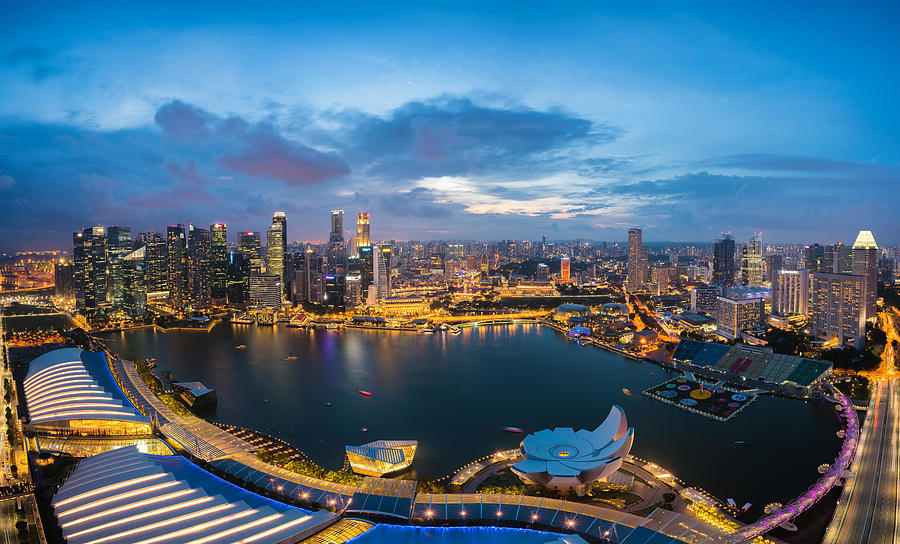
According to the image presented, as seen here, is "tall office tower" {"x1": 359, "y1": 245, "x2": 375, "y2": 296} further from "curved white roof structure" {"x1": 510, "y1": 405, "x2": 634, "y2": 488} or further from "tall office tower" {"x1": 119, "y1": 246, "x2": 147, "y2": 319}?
"curved white roof structure" {"x1": 510, "y1": 405, "x2": 634, "y2": 488}

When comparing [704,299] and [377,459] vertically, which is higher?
[704,299]

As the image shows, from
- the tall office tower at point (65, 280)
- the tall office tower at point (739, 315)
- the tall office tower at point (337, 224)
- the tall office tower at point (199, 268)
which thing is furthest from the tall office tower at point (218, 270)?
the tall office tower at point (739, 315)

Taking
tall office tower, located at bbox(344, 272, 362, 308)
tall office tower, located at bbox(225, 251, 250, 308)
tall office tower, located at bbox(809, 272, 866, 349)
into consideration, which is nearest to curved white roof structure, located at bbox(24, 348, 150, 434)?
tall office tower, located at bbox(344, 272, 362, 308)

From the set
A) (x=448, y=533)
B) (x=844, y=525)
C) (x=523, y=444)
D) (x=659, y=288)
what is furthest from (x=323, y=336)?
(x=659, y=288)

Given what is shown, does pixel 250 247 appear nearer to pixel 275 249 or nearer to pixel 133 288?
pixel 275 249

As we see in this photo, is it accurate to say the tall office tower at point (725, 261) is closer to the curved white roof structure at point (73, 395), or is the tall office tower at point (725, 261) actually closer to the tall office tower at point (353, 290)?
the tall office tower at point (353, 290)

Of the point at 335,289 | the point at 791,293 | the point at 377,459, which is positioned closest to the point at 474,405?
the point at 377,459

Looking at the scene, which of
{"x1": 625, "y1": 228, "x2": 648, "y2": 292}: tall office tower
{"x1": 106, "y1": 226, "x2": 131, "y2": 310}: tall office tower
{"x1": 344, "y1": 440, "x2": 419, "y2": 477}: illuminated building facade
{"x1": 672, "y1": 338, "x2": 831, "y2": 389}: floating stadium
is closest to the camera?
{"x1": 344, "y1": 440, "x2": 419, "y2": 477}: illuminated building facade
